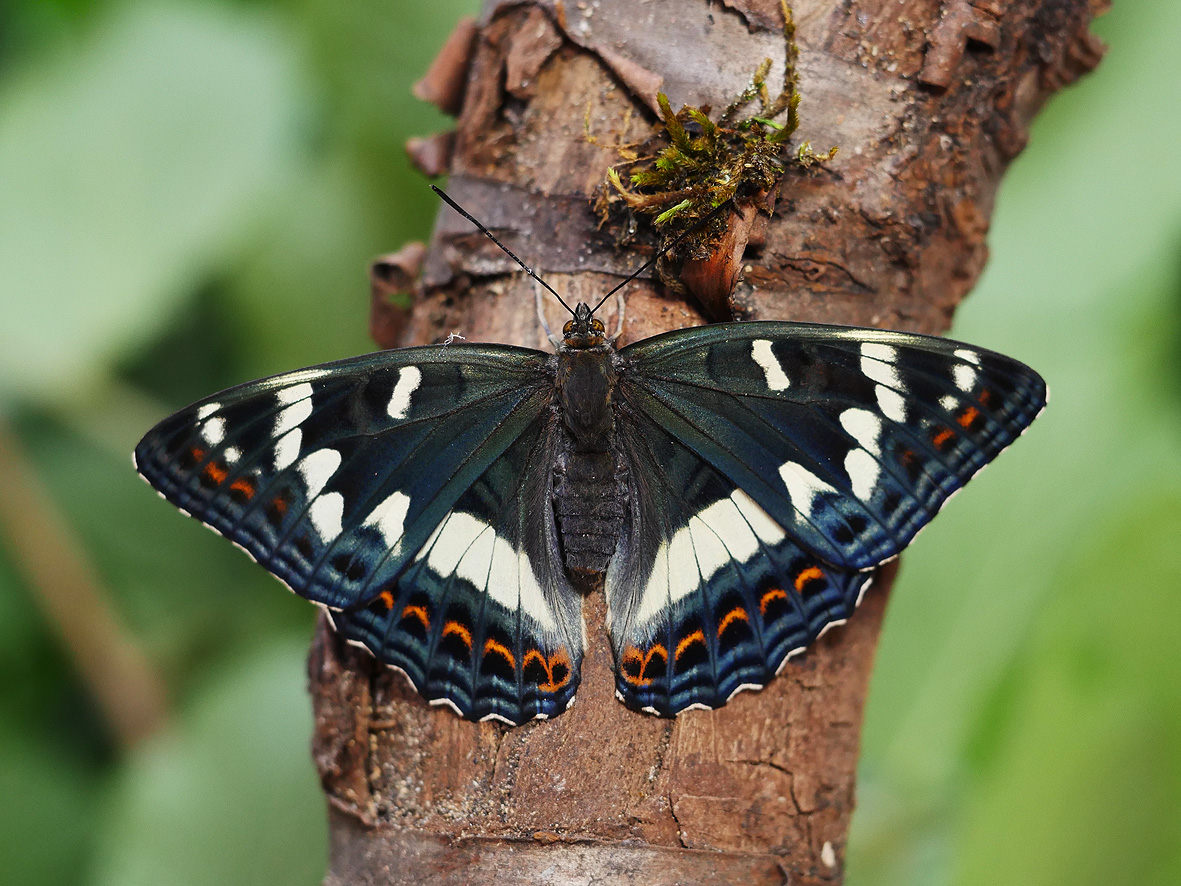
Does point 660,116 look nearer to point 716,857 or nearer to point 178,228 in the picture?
point 716,857

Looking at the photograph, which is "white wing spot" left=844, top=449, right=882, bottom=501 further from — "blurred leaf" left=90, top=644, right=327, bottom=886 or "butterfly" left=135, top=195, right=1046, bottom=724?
"blurred leaf" left=90, top=644, right=327, bottom=886

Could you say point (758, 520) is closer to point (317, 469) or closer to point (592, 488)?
point (592, 488)

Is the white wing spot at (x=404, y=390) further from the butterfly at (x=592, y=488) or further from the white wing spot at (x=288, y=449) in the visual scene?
the white wing spot at (x=288, y=449)

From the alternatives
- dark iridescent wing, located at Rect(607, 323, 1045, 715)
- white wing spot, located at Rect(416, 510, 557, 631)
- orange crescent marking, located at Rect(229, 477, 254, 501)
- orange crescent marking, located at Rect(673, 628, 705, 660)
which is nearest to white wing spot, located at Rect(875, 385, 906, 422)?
dark iridescent wing, located at Rect(607, 323, 1045, 715)

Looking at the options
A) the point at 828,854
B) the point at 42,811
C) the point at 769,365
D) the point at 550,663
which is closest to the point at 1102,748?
the point at 828,854

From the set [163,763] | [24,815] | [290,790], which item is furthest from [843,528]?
[24,815]

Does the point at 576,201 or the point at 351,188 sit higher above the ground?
the point at 351,188

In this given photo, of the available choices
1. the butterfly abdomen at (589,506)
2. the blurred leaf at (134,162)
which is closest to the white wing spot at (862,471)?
the butterfly abdomen at (589,506)
